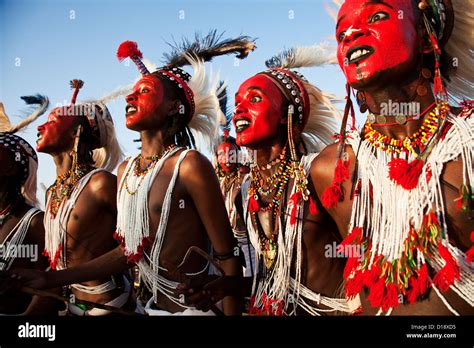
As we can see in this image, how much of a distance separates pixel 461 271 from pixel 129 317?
1.86 m

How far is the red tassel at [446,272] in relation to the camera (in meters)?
2.04

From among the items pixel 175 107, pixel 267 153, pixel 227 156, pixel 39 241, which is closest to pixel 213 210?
pixel 267 153

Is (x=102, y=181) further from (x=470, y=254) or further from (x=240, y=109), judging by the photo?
(x=470, y=254)

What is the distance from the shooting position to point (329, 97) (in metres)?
3.59

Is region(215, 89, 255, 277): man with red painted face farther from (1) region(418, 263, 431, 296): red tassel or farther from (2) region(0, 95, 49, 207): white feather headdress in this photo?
(1) region(418, 263, 431, 296): red tassel

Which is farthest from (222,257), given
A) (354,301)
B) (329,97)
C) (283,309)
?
(329,97)

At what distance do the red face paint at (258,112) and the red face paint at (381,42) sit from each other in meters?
1.03

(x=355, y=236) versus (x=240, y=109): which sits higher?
(x=240, y=109)

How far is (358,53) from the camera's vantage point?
231cm

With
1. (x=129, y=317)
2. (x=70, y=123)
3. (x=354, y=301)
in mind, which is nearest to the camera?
(x=354, y=301)

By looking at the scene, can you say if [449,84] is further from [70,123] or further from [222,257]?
[70,123]

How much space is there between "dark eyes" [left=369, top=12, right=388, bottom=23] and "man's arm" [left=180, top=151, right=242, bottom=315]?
1609 mm

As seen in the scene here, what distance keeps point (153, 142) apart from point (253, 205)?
102cm

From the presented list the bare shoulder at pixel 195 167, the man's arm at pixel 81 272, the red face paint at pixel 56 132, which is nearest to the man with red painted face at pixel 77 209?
the red face paint at pixel 56 132
